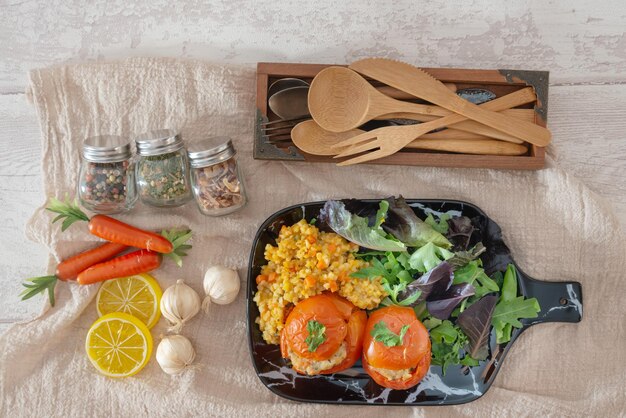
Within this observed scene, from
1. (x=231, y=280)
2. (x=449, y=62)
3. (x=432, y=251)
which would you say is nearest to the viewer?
(x=432, y=251)

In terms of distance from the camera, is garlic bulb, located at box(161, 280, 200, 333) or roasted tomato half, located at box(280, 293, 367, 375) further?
garlic bulb, located at box(161, 280, 200, 333)

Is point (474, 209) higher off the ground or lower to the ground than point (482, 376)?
higher

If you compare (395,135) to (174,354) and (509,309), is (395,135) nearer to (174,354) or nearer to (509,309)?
(509,309)

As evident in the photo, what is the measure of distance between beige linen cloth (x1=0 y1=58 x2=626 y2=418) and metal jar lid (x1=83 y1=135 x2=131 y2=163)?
0.11m

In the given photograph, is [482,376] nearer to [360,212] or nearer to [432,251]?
[432,251]

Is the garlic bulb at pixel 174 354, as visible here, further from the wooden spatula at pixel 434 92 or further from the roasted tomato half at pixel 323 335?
the wooden spatula at pixel 434 92

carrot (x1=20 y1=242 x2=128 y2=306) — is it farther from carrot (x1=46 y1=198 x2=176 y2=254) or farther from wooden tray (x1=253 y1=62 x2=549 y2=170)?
wooden tray (x1=253 y1=62 x2=549 y2=170)

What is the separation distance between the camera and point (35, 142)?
1.87m

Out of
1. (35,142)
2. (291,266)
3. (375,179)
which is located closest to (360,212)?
(375,179)

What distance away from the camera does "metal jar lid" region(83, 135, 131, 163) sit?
1594 mm

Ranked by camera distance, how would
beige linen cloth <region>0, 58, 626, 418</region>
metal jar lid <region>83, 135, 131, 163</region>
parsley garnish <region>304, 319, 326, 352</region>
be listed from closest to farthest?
1. parsley garnish <region>304, 319, 326, 352</region>
2. metal jar lid <region>83, 135, 131, 163</region>
3. beige linen cloth <region>0, 58, 626, 418</region>

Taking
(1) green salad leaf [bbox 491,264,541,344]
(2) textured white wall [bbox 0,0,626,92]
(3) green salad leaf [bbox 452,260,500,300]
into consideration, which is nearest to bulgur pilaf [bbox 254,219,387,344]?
(3) green salad leaf [bbox 452,260,500,300]

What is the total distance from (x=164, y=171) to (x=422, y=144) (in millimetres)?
717

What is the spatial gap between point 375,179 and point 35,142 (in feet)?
3.52
